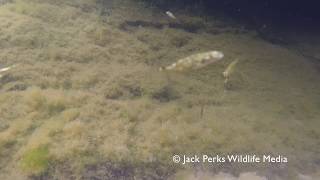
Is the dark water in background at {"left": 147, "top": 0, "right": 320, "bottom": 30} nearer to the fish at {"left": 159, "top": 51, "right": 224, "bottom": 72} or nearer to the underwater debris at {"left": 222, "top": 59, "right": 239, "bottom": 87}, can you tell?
the underwater debris at {"left": 222, "top": 59, "right": 239, "bottom": 87}

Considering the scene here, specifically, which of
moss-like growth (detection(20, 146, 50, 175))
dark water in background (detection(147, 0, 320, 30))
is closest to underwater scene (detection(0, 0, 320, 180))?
moss-like growth (detection(20, 146, 50, 175))

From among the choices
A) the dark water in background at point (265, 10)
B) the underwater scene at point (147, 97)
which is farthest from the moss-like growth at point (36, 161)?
the dark water in background at point (265, 10)

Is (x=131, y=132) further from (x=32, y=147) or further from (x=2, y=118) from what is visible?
(x=2, y=118)

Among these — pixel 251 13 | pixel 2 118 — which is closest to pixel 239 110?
pixel 2 118

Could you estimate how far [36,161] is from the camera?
10.3 ft

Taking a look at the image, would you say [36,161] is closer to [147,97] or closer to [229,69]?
[147,97]

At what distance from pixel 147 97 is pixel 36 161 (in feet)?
4.43

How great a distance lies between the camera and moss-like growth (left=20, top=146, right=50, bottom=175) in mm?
3094

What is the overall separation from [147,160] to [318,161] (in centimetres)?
155

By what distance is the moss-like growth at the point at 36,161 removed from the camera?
3.09 m

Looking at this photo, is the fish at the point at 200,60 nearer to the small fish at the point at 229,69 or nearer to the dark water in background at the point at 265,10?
the small fish at the point at 229,69

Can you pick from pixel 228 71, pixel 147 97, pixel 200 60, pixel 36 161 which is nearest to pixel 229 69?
pixel 228 71

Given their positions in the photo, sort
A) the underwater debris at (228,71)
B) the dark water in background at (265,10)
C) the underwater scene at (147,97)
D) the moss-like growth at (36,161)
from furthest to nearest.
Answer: the dark water in background at (265,10), the underwater debris at (228,71), the underwater scene at (147,97), the moss-like growth at (36,161)

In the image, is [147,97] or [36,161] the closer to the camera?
[36,161]
